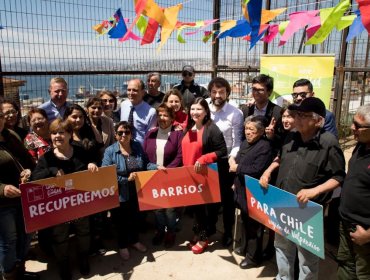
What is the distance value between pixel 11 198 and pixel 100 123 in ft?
4.14

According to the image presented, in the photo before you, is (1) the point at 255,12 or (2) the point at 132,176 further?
(2) the point at 132,176

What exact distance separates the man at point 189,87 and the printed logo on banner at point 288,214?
7.61ft

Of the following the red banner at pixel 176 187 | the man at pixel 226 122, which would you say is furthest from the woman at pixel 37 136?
the man at pixel 226 122

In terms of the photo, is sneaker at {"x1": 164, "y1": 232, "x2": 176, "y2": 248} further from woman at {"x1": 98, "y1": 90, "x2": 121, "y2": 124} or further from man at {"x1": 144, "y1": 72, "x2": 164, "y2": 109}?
man at {"x1": 144, "y1": 72, "x2": 164, "y2": 109}

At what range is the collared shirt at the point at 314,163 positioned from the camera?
230 centimetres

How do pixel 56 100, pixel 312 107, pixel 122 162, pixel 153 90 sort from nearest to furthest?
pixel 312 107 → pixel 122 162 → pixel 56 100 → pixel 153 90

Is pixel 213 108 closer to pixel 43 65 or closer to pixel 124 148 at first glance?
pixel 124 148

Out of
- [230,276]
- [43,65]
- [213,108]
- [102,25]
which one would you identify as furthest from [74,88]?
[230,276]

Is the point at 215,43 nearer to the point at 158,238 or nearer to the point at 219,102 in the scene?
the point at 219,102

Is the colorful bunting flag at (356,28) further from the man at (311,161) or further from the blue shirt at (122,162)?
the blue shirt at (122,162)

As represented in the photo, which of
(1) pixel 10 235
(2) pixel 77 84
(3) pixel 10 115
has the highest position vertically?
(2) pixel 77 84

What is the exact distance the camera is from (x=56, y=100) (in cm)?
357

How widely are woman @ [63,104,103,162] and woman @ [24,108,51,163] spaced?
24cm

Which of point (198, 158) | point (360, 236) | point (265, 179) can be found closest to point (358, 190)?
point (360, 236)
